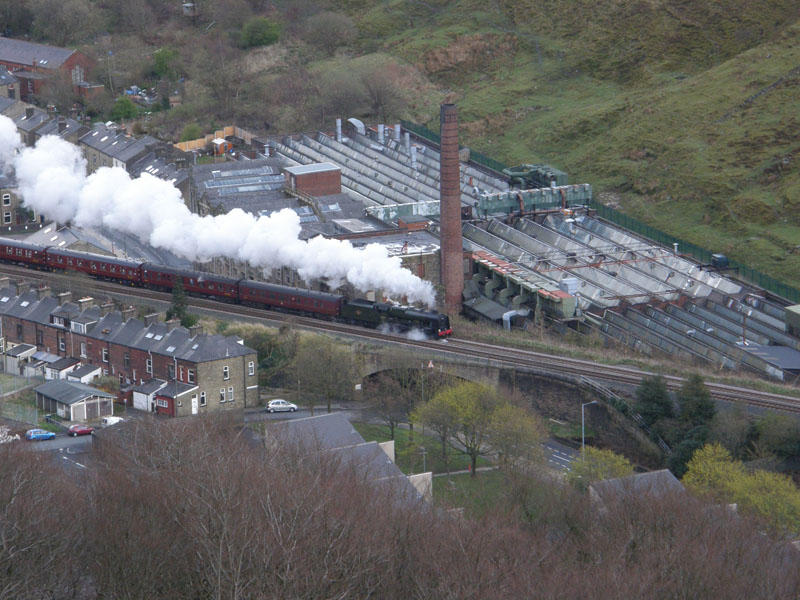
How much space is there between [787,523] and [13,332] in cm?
3648

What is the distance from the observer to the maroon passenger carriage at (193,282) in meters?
70.1

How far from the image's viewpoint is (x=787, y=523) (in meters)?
45.7

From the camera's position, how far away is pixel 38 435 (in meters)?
55.9

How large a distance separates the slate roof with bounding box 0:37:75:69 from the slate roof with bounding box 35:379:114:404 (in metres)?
51.9

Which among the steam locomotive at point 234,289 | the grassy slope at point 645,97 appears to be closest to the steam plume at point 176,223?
the steam locomotive at point 234,289

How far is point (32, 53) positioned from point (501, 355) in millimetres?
60870

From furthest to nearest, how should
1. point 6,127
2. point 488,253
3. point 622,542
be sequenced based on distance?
point 6,127
point 488,253
point 622,542

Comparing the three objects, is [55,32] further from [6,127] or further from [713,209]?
[713,209]

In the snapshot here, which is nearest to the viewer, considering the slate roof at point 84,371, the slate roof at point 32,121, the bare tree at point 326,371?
the bare tree at point 326,371

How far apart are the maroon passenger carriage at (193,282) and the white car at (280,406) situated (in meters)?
10.8

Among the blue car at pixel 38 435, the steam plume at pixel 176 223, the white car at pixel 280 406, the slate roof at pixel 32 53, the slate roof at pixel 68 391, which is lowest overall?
the white car at pixel 280 406

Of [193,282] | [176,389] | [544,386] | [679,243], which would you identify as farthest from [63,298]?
[679,243]

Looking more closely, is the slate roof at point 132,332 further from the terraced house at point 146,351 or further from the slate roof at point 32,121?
the slate roof at point 32,121

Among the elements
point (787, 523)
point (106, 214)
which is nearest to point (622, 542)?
point (787, 523)
